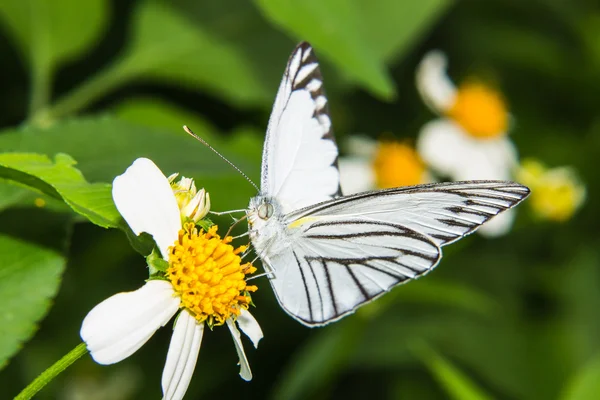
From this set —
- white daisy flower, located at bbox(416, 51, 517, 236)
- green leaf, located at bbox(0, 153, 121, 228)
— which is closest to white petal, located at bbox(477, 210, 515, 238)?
white daisy flower, located at bbox(416, 51, 517, 236)

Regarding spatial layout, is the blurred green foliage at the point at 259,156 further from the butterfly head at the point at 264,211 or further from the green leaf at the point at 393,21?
the butterfly head at the point at 264,211

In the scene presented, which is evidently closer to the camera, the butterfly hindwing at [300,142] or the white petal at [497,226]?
the butterfly hindwing at [300,142]

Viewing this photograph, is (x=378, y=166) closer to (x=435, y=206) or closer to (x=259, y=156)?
(x=259, y=156)

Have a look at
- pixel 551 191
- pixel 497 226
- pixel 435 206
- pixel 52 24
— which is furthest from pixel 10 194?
pixel 551 191

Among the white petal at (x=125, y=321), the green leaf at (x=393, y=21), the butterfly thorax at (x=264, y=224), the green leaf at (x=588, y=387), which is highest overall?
the green leaf at (x=393, y=21)

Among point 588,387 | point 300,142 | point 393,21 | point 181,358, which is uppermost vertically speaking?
point 393,21

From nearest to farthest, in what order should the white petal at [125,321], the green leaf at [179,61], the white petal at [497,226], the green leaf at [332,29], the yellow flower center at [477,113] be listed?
1. the white petal at [125,321]
2. the green leaf at [332,29]
3. the green leaf at [179,61]
4. the white petal at [497,226]
5. the yellow flower center at [477,113]

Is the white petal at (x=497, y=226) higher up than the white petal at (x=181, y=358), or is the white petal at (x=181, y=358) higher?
the white petal at (x=497, y=226)

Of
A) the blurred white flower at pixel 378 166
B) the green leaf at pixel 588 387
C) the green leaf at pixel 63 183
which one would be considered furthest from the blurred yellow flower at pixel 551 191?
the green leaf at pixel 63 183
